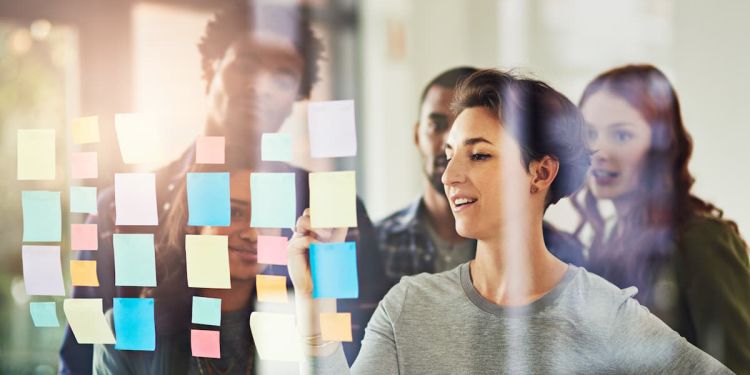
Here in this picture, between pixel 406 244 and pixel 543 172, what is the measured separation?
34cm

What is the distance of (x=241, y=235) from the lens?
5.13 ft

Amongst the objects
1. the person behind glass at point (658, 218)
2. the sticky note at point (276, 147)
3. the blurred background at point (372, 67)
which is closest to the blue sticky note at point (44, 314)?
the blurred background at point (372, 67)

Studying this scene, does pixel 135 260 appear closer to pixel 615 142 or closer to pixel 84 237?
pixel 84 237

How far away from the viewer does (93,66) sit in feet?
5.47

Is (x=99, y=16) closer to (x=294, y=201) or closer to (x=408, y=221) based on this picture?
(x=294, y=201)

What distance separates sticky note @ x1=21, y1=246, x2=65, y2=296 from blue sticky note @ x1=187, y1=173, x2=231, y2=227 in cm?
39

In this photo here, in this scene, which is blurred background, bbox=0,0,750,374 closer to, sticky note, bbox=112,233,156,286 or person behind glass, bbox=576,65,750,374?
person behind glass, bbox=576,65,750,374

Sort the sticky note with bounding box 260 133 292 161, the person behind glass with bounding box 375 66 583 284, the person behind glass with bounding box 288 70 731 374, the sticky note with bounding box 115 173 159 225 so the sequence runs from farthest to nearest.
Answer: the sticky note with bounding box 115 173 159 225 < the sticky note with bounding box 260 133 292 161 < the person behind glass with bounding box 375 66 583 284 < the person behind glass with bounding box 288 70 731 374

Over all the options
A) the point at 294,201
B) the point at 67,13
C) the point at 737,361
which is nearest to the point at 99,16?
the point at 67,13

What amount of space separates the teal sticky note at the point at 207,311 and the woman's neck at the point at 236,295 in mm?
12

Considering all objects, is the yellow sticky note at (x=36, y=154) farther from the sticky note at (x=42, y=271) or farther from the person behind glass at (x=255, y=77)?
the person behind glass at (x=255, y=77)

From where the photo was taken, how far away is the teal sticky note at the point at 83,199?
168cm

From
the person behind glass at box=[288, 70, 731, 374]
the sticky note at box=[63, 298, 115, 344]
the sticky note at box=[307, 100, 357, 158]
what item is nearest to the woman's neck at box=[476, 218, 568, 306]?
the person behind glass at box=[288, 70, 731, 374]

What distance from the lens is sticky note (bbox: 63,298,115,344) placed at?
1.66 meters
